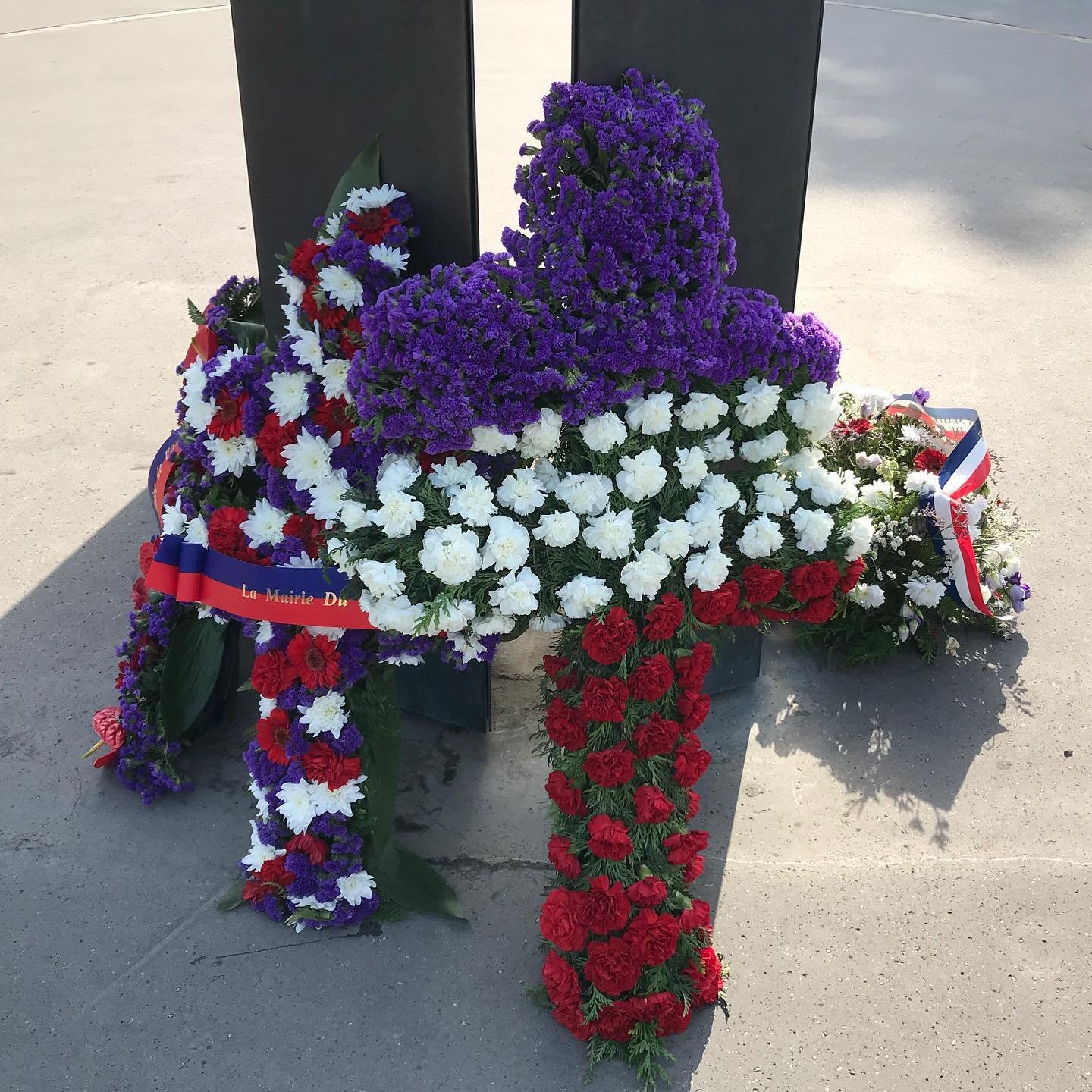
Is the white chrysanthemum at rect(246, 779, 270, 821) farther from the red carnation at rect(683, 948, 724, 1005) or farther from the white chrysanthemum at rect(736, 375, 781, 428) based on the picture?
the white chrysanthemum at rect(736, 375, 781, 428)

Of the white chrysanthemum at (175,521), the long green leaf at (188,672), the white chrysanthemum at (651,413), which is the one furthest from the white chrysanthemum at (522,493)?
the long green leaf at (188,672)

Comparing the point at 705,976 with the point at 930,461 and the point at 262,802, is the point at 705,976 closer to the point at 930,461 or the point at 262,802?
the point at 262,802

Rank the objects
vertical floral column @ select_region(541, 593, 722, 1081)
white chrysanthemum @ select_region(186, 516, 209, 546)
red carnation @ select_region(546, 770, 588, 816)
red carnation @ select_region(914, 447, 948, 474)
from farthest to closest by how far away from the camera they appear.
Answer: red carnation @ select_region(914, 447, 948, 474) → white chrysanthemum @ select_region(186, 516, 209, 546) → red carnation @ select_region(546, 770, 588, 816) → vertical floral column @ select_region(541, 593, 722, 1081)

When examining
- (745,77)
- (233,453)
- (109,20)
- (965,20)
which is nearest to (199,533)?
(233,453)

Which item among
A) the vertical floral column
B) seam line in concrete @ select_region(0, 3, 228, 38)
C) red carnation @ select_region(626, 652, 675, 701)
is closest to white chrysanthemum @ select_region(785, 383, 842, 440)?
the vertical floral column

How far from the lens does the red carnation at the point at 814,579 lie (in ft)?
7.68

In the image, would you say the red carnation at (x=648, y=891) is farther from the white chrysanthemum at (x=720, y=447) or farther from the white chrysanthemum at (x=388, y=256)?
the white chrysanthemum at (x=388, y=256)

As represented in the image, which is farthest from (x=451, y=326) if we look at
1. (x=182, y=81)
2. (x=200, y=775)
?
(x=182, y=81)

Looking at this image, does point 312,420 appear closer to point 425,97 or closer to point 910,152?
point 425,97

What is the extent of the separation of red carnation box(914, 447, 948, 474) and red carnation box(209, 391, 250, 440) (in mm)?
1934

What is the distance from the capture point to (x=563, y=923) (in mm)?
2410

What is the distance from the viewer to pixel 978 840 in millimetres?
2947

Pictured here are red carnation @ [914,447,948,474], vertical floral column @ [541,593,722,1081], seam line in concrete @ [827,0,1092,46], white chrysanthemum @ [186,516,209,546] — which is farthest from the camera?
seam line in concrete @ [827,0,1092,46]

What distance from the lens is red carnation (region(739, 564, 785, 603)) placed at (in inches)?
91.5
